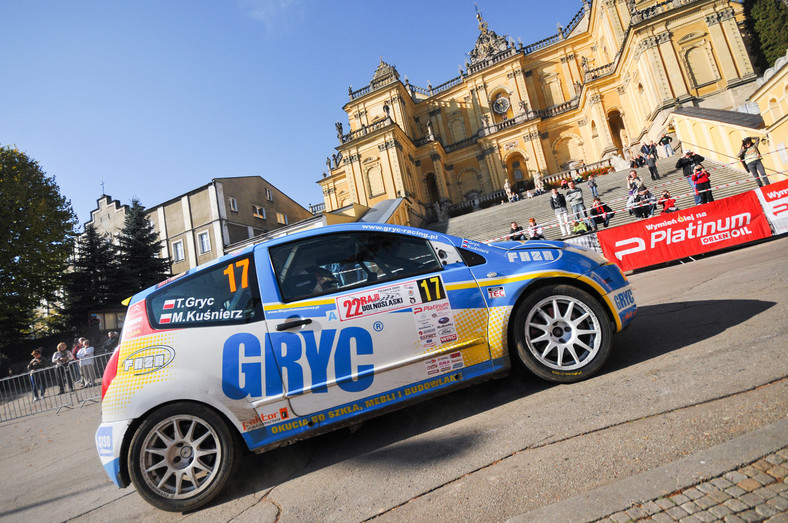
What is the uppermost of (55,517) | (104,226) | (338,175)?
(338,175)

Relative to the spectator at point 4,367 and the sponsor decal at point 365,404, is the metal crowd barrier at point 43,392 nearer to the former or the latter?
the sponsor decal at point 365,404

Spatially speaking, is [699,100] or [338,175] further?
[338,175]

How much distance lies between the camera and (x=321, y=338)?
2713 mm

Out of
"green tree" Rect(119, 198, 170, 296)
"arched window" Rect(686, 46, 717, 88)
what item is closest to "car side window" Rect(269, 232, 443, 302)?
"green tree" Rect(119, 198, 170, 296)

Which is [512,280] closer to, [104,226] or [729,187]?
[729,187]

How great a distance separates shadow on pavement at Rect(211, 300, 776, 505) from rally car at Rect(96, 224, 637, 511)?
28 centimetres

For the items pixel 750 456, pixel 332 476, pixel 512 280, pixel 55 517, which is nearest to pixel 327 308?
pixel 332 476

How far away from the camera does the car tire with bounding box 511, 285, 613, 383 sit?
295 centimetres

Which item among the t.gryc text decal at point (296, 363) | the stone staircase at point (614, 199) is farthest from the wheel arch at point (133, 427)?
the stone staircase at point (614, 199)

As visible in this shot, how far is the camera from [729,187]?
14.6m

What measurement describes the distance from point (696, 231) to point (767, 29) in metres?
38.5

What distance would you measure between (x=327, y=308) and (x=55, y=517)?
2.77 m

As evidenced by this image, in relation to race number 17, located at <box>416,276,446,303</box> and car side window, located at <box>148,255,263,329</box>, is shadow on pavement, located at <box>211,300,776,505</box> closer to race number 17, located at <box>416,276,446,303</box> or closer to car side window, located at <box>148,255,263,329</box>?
race number 17, located at <box>416,276,446,303</box>

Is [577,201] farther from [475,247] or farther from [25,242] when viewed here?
[25,242]
